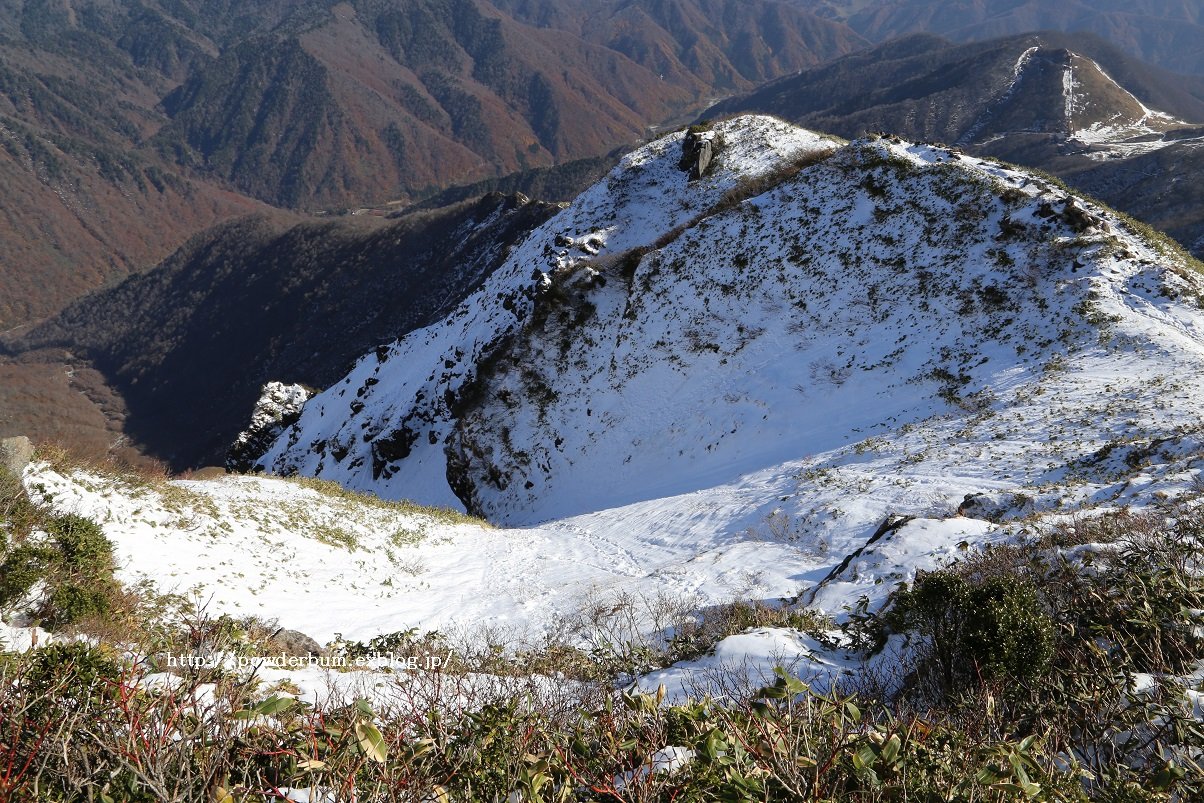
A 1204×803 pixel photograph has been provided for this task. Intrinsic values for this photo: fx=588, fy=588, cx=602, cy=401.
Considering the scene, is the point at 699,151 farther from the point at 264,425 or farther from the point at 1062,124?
the point at 1062,124

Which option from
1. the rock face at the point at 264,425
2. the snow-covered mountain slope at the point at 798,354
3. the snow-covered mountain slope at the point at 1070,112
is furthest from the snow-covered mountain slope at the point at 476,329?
the snow-covered mountain slope at the point at 1070,112

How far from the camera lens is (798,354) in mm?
24203

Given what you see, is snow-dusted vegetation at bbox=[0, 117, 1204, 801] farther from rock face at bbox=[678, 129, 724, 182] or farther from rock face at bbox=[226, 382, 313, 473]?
rock face at bbox=[226, 382, 313, 473]

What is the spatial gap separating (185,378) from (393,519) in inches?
6271

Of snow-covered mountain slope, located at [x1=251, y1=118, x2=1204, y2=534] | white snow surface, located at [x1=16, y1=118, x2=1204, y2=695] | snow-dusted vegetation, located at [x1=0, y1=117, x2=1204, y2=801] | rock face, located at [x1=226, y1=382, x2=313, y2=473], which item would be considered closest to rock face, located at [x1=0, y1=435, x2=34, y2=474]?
snow-dusted vegetation, located at [x1=0, y1=117, x2=1204, y2=801]

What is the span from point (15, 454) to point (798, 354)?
919 inches

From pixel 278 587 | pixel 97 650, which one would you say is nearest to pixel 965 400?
pixel 278 587

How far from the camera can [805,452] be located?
797 inches

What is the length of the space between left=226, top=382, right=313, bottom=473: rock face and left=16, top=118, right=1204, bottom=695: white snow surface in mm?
9953

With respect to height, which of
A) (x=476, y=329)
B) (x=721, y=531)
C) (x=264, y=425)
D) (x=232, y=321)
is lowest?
(x=264, y=425)

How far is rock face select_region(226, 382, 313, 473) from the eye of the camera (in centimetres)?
4550

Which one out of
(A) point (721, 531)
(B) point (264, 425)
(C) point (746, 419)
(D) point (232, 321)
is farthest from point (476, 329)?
(D) point (232, 321)

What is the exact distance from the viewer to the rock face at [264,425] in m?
45.5

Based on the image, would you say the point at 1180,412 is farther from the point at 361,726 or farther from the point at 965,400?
the point at 361,726
